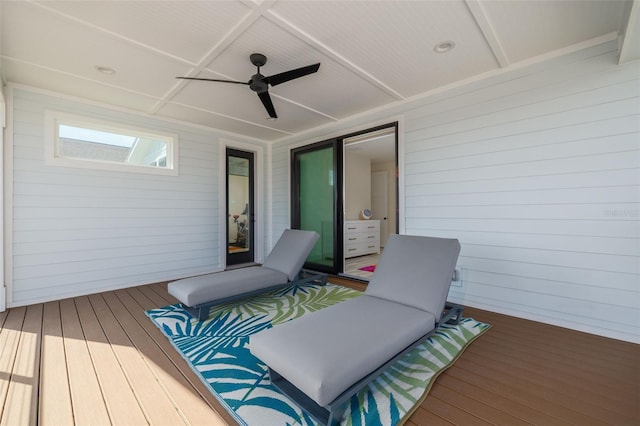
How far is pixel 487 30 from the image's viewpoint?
93.7 inches

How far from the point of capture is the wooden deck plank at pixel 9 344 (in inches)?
70.8

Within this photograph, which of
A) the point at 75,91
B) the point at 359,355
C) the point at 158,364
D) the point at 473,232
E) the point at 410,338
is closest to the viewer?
the point at 359,355

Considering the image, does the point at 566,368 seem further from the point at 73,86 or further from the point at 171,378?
the point at 73,86

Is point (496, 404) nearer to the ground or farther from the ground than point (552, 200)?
nearer to the ground

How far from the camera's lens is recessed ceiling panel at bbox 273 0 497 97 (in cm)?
212

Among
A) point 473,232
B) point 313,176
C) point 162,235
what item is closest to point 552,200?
point 473,232

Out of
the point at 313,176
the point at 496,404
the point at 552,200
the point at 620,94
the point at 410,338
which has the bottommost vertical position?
the point at 496,404

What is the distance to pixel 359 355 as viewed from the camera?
5.09 ft

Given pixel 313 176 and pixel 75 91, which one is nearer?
pixel 75 91

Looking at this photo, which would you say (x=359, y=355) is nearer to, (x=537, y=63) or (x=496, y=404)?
(x=496, y=404)

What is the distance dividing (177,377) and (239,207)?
403 cm

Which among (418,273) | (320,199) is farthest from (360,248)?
(418,273)

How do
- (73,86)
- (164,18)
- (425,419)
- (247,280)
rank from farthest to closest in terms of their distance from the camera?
(73,86) → (247,280) → (164,18) → (425,419)

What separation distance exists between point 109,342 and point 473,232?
3.86 meters
